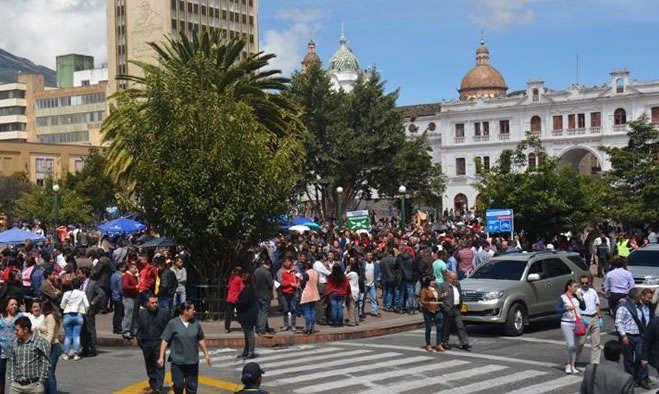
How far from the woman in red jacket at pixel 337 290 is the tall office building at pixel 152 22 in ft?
294

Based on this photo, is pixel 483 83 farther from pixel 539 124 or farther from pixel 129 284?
pixel 129 284

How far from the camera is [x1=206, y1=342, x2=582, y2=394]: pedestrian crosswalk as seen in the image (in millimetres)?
13609

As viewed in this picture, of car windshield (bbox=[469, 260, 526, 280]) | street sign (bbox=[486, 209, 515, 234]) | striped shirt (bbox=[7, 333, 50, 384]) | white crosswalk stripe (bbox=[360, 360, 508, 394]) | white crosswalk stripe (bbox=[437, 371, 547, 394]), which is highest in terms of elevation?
street sign (bbox=[486, 209, 515, 234])

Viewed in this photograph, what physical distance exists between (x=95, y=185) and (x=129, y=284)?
174ft

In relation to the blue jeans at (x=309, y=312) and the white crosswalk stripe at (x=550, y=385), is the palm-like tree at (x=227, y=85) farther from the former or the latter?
the white crosswalk stripe at (x=550, y=385)

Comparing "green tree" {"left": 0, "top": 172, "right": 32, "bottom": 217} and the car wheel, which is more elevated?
"green tree" {"left": 0, "top": 172, "right": 32, "bottom": 217}

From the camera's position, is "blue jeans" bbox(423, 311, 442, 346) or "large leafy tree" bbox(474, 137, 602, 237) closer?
"blue jeans" bbox(423, 311, 442, 346)

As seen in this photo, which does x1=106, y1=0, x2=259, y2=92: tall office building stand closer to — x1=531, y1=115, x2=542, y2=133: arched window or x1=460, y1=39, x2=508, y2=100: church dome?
x1=460, y1=39, x2=508, y2=100: church dome

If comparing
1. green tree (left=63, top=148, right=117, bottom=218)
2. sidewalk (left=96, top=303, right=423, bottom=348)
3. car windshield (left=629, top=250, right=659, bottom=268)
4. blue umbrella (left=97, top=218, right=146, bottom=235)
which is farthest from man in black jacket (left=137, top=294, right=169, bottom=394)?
green tree (left=63, top=148, right=117, bottom=218)

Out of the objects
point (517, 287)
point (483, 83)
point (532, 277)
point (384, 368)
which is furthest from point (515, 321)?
point (483, 83)

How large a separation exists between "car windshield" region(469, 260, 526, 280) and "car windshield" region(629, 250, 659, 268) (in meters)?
4.05

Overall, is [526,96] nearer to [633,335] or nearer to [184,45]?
[184,45]

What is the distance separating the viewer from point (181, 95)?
21.8 m

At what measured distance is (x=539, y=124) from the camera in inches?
3093
